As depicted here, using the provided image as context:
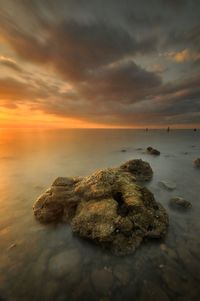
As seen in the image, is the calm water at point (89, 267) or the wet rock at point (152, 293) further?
the calm water at point (89, 267)

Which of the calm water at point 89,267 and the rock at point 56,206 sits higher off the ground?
the rock at point 56,206

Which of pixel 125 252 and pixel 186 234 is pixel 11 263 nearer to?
pixel 125 252

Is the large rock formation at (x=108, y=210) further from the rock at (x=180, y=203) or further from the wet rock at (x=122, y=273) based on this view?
the rock at (x=180, y=203)

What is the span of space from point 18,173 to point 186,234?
67.8ft

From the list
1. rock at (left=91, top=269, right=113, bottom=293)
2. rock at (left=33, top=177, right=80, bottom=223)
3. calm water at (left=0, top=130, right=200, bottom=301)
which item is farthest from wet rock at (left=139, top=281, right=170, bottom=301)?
rock at (left=33, top=177, right=80, bottom=223)

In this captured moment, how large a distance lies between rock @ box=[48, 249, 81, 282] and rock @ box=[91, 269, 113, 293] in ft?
2.06

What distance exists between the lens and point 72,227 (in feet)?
25.9

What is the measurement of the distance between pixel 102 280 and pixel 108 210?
2705 mm

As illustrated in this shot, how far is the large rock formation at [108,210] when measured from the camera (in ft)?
22.5

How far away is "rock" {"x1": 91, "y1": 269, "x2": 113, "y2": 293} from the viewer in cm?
518

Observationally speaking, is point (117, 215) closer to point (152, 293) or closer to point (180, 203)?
point (152, 293)

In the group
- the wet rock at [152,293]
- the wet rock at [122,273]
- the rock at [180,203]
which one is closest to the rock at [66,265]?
the wet rock at [122,273]

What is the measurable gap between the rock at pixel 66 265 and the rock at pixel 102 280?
63cm

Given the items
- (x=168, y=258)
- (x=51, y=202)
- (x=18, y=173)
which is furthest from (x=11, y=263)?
(x=18, y=173)
